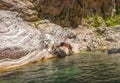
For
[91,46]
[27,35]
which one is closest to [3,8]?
[27,35]

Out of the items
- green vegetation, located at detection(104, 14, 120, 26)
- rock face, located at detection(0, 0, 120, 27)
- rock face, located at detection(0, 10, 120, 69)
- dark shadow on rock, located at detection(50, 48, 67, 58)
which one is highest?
rock face, located at detection(0, 0, 120, 27)

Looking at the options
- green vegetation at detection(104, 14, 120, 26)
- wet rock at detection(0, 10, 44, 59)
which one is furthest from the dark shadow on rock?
green vegetation at detection(104, 14, 120, 26)

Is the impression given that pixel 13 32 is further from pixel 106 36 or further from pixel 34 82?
pixel 106 36

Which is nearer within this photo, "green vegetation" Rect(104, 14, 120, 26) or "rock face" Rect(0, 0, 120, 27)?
"rock face" Rect(0, 0, 120, 27)

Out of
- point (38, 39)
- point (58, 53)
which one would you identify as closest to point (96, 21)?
point (58, 53)

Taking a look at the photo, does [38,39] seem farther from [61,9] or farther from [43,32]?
[61,9]

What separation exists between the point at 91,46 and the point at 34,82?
28372 millimetres

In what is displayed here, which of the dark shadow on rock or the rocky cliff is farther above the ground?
the rocky cliff

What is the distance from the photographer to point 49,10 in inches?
2057

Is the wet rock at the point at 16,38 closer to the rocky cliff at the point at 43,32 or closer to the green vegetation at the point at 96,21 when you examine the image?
the rocky cliff at the point at 43,32

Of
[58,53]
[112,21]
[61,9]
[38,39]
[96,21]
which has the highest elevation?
[61,9]

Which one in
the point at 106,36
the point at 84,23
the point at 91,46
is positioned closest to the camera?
the point at 91,46

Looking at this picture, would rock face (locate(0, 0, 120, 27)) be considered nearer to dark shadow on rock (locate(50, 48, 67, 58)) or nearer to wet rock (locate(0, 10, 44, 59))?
wet rock (locate(0, 10, 44, 59))

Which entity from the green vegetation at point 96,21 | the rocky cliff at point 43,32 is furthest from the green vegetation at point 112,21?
the green vegetation at point 96,21
